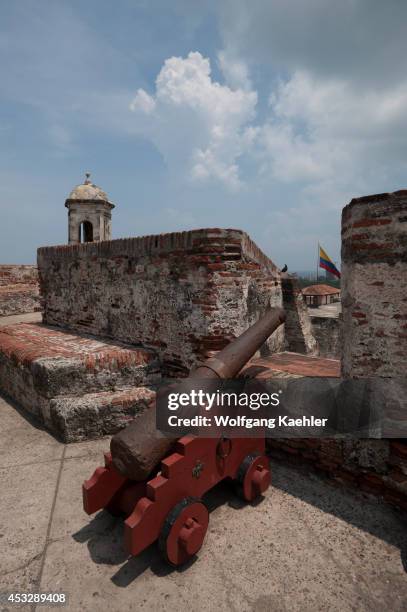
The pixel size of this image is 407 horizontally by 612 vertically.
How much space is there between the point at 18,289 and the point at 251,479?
12259mm

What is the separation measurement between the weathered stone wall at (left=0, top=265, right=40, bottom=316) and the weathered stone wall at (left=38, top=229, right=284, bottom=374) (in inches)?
283

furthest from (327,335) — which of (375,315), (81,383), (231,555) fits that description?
(231,555)

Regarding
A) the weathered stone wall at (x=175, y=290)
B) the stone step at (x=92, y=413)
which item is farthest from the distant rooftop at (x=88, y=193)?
the stone step at (x=92, y=413)

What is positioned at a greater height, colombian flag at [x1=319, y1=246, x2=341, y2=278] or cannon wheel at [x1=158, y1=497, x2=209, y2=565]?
colombian flag at [x1=319, y1=246, x2=341, y2=278]

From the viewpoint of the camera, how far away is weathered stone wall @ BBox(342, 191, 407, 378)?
263 centimetres

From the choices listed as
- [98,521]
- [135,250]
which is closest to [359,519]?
[98,521]

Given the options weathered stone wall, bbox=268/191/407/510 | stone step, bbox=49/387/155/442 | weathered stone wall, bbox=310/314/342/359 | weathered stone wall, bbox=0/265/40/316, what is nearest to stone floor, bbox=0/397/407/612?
weathered stone wall, bbox=268/191/407/510

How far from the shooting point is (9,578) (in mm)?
2221

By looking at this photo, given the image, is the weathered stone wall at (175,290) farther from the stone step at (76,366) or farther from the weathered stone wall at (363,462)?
the weathered stone wall at (363,462)

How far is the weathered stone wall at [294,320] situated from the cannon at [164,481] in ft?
12.7

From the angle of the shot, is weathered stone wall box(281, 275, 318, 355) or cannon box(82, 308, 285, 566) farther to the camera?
weathered stone wall box(281, 275, 318, 355)

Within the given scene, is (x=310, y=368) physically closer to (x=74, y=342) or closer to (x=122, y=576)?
(x=122, y=576)

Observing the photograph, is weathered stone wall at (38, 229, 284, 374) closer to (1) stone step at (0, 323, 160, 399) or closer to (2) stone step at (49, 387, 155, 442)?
(1) stone step at (0, 323, 160, 399)

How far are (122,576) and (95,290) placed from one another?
4207 mm
